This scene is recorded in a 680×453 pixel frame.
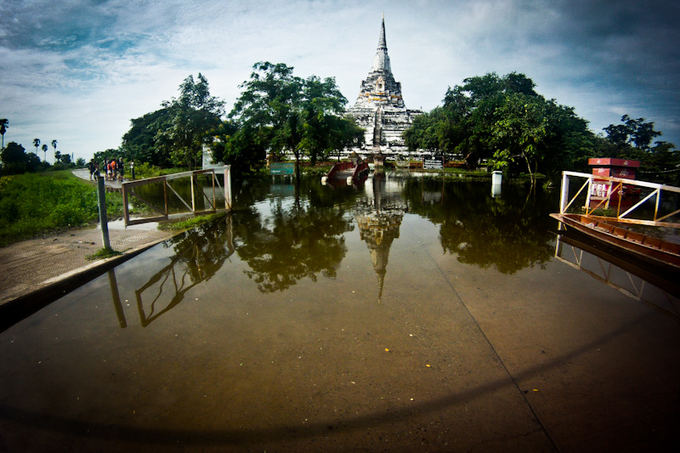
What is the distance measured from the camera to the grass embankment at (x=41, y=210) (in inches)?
330

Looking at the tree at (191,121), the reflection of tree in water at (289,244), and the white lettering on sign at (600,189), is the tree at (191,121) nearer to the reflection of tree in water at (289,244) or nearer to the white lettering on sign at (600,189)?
the reflection of tree in water at (289,244)

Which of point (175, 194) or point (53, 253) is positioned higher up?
point (175, 194)

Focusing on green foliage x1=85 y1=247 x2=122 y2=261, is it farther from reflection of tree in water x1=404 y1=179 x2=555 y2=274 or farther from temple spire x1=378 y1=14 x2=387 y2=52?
temple spire x1=378 y1=14 x2=387 y2=52

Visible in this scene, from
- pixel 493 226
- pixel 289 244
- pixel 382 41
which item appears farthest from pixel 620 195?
pixel 382 41

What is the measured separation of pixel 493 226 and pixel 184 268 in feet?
26.9

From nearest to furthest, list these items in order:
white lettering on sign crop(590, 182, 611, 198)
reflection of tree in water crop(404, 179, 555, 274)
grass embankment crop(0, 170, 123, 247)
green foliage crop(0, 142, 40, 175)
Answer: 1. reflection of tree in water crop(404, 179, 555, 274)
2. grass embankment crop(0, 170, 123, 247)
3. white lettering on sign crop(590, 182, 611, 198)
4. green foliage crop(0, 142, 40, 175)

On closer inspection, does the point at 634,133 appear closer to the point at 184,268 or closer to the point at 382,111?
the point at 382,111

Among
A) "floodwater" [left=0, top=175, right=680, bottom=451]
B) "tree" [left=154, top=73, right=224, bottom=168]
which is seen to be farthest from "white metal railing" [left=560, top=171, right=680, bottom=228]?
"tree" [left=154, top=73, right=224, bottom=168]

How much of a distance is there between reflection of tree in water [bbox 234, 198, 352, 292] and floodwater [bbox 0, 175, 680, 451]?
0.09m

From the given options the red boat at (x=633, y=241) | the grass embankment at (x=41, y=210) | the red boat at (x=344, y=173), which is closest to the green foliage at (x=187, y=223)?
the grass embankment at (x=41, y=210)

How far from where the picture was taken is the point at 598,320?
4223 millimetres

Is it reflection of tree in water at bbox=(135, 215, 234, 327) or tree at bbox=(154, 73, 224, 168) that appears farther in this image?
tree at bbox=(154, 73, 224, 168)

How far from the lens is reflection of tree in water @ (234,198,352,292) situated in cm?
589

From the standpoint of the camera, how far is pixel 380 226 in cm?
970
